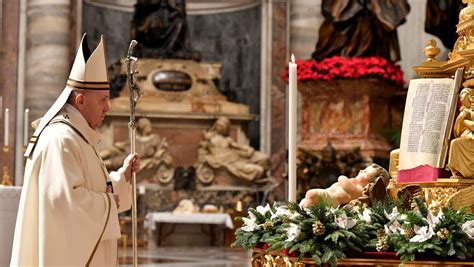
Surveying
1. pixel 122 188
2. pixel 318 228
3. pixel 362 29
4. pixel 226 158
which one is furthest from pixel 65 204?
pixel 226 158

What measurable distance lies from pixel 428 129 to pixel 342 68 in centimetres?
1000

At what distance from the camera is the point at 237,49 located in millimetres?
18906

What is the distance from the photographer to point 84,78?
394 centimetres

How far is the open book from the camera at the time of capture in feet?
12.5

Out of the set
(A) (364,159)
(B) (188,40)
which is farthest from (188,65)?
(A) (364,159)

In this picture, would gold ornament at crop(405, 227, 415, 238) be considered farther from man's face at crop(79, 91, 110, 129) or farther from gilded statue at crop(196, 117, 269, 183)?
gilded statue at crop(196, 117, 269, 183)

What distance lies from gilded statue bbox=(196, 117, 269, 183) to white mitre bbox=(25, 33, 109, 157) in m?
12.6

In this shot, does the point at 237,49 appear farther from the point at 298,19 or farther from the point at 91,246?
the point at 91,246

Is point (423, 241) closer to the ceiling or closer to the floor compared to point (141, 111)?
closer to the floor

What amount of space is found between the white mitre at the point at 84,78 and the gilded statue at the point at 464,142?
→ 4.76ft

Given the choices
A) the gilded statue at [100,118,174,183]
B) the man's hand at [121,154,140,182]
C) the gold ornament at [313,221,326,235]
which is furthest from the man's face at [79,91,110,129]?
the gilded statue at [100,118,174,183]

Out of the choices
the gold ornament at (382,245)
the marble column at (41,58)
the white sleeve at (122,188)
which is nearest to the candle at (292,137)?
the gold ornament at (382,245)

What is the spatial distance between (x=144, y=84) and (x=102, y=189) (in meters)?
13.4

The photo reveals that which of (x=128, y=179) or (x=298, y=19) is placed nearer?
(x=128, y=179)
